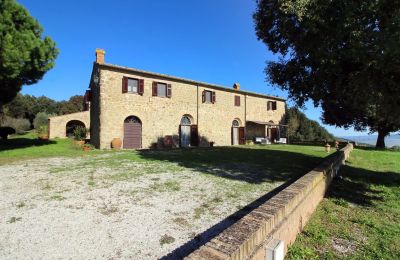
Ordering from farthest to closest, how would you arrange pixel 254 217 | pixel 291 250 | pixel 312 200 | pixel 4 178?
pixel 4 178 → pixel 312 200 → pixel 291 250 → pixel 254 217

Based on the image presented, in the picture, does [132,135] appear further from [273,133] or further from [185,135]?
[273,133]

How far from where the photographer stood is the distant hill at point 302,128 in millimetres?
45200

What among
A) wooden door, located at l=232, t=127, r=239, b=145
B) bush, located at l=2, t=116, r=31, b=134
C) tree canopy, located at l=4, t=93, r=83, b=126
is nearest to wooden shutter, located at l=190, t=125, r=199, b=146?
wooden door, located at l=232, t=127, r=239, b=145

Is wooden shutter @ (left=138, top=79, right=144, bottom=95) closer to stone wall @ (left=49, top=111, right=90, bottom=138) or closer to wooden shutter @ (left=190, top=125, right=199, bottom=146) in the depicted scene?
wooden shutter @ (left=190, top=125, right=199, bottom=146)

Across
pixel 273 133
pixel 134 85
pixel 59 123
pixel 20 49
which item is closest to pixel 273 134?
pixel 273 133

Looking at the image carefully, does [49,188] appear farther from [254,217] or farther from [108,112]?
[108,112]

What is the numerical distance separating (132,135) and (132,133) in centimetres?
Answer: 15

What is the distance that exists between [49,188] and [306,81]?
394 inches

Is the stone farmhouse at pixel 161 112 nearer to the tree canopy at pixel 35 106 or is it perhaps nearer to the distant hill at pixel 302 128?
the distant hill at pixel 302 128

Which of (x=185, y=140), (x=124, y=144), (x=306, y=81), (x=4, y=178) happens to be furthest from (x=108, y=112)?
(x=306, y=81)

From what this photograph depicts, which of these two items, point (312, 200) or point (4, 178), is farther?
point (4, 178)

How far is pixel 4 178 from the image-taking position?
752cm

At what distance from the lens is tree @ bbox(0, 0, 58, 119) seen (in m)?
12.3

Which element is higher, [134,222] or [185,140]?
[185,140]
